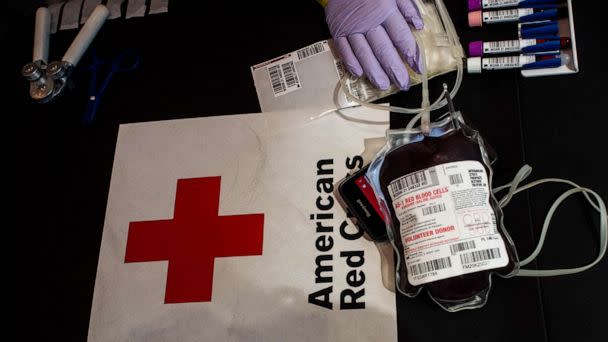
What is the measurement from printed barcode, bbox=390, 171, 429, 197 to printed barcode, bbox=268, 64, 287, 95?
0.23 m

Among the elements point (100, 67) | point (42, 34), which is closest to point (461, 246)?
point (100, 67)

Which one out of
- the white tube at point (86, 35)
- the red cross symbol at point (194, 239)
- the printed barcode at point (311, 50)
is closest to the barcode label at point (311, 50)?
the printed barcode at point (311, 50)

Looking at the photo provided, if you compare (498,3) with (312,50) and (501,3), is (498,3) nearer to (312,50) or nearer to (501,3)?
(501,3)

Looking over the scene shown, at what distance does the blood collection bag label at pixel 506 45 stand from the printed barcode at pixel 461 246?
26 centimetres

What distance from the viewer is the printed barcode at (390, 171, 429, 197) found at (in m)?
0.58

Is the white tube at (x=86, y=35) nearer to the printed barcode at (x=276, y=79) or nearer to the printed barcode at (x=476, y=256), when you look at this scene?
the printed barcode at (x=276, y=79)

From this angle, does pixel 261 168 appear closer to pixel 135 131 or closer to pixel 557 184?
pixel 135 131

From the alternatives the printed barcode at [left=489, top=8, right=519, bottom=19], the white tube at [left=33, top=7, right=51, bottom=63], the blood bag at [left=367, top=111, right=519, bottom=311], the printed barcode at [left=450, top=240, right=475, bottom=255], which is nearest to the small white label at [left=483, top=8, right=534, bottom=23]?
the printed barcode at [left=489, top=8, right=519, bottom=19]

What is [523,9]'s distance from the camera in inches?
27.3

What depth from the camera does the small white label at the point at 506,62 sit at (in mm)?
671

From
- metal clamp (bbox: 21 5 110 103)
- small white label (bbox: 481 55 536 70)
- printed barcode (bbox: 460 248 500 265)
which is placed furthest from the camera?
metal clamp (bbox: 21 5 110 103)

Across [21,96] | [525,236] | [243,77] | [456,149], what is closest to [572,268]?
[525,236]

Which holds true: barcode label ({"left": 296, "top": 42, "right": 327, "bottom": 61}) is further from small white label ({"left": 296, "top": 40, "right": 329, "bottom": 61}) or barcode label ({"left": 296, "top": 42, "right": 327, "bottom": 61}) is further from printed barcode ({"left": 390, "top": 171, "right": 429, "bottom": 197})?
printed barcode ({"left": 390, "top": 171, "right": 429, "bottom": 197})

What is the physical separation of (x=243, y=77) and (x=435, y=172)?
33 cm
